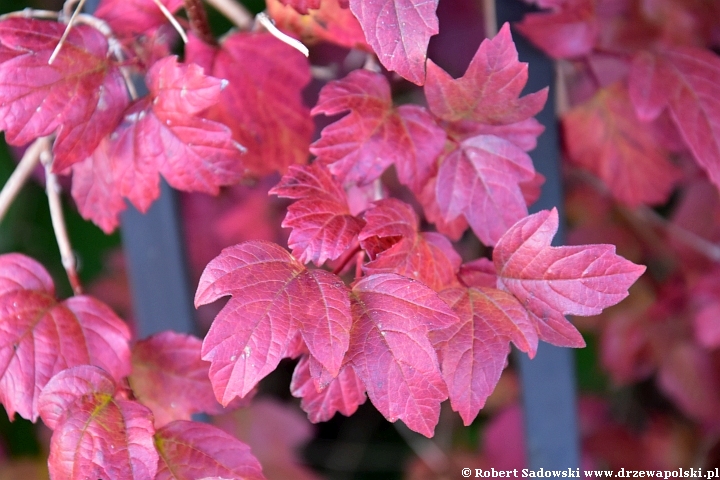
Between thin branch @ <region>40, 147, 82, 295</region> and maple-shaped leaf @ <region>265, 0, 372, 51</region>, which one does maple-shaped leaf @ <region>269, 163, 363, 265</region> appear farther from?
thin branch @ <region>40, 147, 82, 295</region>

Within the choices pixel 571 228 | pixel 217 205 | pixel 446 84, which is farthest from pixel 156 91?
pixel 571 228

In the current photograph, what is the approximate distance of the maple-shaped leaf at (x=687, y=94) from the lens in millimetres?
651

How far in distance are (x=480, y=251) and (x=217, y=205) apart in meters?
0.59

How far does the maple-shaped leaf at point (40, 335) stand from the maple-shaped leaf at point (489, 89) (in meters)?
0.38

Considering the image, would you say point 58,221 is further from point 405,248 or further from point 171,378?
point 405,248

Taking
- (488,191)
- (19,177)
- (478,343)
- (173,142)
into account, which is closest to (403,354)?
(478,343)

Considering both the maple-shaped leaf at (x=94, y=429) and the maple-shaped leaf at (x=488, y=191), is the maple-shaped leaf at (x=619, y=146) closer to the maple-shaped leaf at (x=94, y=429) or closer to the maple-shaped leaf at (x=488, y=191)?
the maple-shaped leaf at (x=488, y=191)

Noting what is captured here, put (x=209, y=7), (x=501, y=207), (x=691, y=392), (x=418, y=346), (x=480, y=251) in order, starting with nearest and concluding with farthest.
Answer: (x=418, y=346) → (x=501, y=207) → (x=691, y=392) → (x=480, y=251) → (x=209, y=7)

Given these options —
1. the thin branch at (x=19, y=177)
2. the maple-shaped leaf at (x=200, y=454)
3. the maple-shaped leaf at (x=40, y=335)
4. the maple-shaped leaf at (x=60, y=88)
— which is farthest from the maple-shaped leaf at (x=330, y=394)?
the thin branch at (x=19, y=177)

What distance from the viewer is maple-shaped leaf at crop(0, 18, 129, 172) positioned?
0.52 meters

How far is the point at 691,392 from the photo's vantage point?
1122 millimetres

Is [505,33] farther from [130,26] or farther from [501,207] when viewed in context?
[130,26]

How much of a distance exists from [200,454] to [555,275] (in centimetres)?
35

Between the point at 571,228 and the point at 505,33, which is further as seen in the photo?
the point at 571,228
